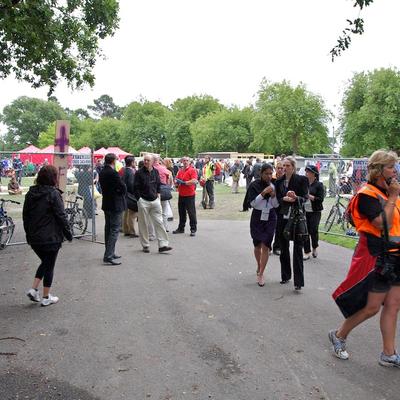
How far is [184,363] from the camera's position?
168 inches

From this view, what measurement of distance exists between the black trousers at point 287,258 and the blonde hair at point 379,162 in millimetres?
2476

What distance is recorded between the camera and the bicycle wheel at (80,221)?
11602 mm

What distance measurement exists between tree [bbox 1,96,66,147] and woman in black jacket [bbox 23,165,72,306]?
11360 centimetres

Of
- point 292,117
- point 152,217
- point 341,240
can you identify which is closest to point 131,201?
point 152,217

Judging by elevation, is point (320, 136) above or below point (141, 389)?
above

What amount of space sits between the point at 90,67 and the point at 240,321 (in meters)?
11.3

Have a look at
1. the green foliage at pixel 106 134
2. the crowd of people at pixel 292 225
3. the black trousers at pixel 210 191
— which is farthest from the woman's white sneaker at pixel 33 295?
the green foliage at pixel 106 134

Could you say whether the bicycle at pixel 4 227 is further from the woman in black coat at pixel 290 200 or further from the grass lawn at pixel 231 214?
the woman in black coat at pixel 290 200

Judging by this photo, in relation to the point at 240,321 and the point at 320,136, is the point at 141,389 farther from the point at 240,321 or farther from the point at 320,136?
the point at 320,136

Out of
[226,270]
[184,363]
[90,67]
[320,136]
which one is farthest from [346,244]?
[320,136]

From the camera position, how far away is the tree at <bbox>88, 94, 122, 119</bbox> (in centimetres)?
15362

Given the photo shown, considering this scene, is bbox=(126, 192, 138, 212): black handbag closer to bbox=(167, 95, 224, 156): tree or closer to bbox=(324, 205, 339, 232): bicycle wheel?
bbox=(324, 205, 339, 232): bicycle wheel

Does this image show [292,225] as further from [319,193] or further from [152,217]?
[152,217]

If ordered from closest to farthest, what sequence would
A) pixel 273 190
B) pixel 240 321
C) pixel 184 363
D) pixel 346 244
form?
pixel 184 363 → pixel 240 321 → pixel 273 190 → pixel 346 244
